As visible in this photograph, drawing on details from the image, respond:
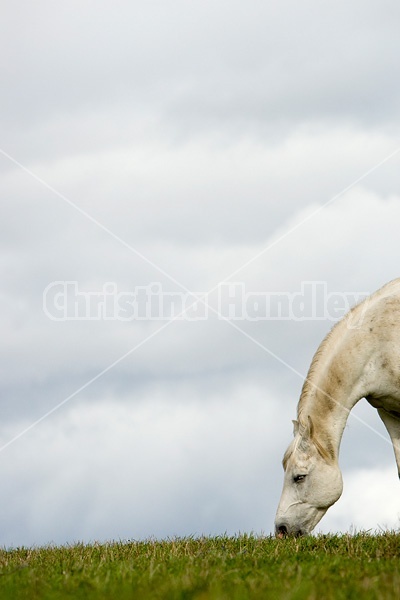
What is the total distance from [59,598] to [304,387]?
21.0ft

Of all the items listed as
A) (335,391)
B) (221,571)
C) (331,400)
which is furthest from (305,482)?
(221,571)

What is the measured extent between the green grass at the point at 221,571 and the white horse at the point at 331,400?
4.11ft

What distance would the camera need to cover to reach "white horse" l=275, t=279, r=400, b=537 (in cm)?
1043

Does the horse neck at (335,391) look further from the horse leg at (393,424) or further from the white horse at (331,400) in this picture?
the horse leg at (393,424)

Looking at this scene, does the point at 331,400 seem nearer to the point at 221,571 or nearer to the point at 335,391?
the point at 335,391

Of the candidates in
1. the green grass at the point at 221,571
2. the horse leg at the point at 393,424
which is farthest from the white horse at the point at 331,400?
the green grass at the point at 221,571

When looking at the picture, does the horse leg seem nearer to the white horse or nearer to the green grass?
the white horse

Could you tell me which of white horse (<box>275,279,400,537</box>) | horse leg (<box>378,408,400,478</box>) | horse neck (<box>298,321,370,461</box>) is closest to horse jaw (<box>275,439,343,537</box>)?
white horse (<box>275,279,400,537</box>)

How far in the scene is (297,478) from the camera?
412 inches

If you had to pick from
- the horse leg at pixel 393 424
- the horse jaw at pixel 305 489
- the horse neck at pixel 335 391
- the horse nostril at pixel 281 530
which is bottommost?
the horse nostril at pixel 281 530

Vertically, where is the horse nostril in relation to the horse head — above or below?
below

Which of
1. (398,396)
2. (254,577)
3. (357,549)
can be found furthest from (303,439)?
(254,577)

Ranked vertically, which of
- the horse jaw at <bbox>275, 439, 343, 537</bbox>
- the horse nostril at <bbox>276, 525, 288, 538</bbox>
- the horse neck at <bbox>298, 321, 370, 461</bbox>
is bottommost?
the horse nostril at <bbox>276, 525, 288, 538</bbox>

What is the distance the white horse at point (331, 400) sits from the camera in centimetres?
1043
